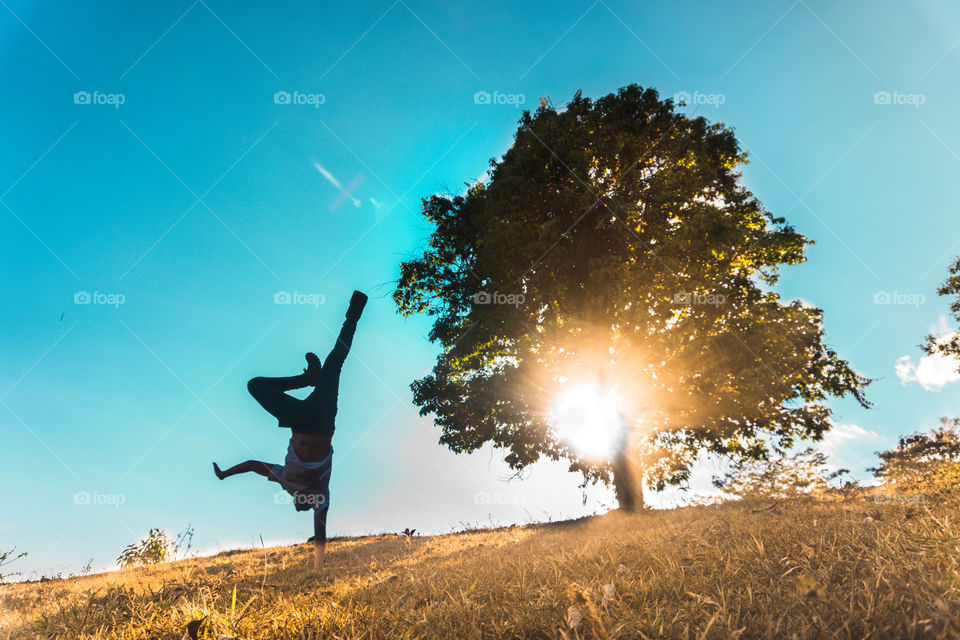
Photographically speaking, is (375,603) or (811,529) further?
(811,529)

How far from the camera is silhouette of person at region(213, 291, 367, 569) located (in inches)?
282

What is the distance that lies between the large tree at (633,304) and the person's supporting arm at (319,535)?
19.7 ft

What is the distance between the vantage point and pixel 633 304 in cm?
1148

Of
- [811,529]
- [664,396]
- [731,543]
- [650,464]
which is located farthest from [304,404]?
[650,464]

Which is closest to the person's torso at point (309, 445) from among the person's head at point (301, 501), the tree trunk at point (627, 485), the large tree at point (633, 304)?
the person's head at point (301, 501)

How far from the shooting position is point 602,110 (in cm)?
1276

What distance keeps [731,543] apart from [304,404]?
21.8 ft

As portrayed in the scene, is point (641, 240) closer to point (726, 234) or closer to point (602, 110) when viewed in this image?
point (726, 234)

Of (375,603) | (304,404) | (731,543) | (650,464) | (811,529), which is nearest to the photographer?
(375,603)

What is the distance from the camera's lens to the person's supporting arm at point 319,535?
6.45 meters
